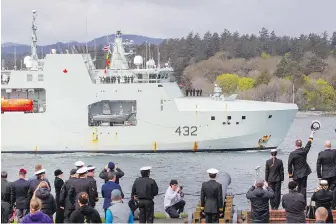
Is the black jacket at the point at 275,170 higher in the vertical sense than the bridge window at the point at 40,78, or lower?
lower

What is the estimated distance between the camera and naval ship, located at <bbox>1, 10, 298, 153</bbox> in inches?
1500

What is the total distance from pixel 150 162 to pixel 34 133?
24.4 feet

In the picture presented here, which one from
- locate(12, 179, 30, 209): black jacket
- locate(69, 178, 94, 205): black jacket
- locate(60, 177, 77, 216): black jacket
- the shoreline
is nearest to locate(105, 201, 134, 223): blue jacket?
locate(69, 178, 94, 205): black jacket

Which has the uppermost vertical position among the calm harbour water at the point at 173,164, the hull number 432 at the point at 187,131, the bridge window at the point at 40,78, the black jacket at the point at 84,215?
the bridge window at the point at 40,78

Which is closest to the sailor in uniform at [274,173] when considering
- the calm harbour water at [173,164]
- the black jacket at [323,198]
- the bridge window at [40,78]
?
the black jacket at [323,198]

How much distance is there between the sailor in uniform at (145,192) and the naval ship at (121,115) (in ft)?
81.2

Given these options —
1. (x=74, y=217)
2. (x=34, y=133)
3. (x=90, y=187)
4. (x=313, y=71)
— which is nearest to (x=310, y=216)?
(x=90, y=187)

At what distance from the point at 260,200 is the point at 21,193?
4.16 meters

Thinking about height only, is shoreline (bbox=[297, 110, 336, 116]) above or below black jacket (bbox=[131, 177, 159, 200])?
below

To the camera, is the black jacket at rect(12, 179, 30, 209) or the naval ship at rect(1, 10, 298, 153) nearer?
the black jacket at rect(12, 179, 30, 209)

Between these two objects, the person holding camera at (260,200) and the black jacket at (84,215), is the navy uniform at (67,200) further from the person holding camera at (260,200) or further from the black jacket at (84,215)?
the person holding camera at (260,200)

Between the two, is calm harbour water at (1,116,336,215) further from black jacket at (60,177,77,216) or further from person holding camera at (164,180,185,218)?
black jacket at (60,177,77,216)

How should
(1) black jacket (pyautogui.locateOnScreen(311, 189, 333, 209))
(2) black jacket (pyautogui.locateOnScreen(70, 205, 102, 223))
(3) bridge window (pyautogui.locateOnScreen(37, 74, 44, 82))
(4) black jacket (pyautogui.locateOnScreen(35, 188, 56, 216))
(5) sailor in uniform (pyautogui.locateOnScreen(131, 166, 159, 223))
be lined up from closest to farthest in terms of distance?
1. (2) black jacket (pyautogui.locateOnScreen(70, 205, 102, 223))
2. (4) black jacket (pyautogui.locateOnScreen(35, 188, 56, 216))
3. (1) black jacket (pyautogui.locateOnScreen(311, 189, 333, 209))
4. (5) sailor in uniform (pyautogui.locateOnScreen(131, 166, 159, 223))
5. (3) bridge window (pyautogui.locateOnScreen(37, 74, 44, 82))

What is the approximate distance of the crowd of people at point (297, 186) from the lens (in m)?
11.3
